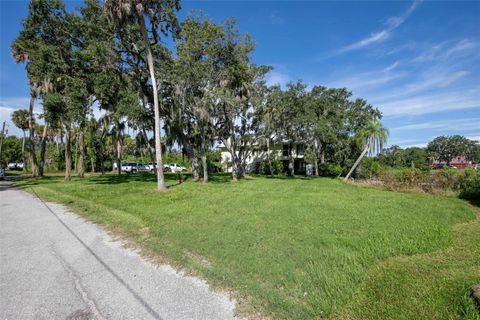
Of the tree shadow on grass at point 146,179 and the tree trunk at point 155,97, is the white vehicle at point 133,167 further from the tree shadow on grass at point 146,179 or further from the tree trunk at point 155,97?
the tree trunk at point 155,97

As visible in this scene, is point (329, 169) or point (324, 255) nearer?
point (324, 255)

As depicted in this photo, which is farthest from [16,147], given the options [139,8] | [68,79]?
[139,8]

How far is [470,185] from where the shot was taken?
43.5ft

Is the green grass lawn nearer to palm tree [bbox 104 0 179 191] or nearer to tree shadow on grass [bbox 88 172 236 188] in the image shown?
palm tree [bbox 104 0 179 191]

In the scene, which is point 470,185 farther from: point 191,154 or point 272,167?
point 272,167

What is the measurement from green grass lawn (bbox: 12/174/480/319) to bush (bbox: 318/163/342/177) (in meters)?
23.4

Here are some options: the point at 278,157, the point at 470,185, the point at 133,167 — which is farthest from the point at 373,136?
the point at 133,167

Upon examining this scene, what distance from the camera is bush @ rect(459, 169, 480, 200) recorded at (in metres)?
12.8

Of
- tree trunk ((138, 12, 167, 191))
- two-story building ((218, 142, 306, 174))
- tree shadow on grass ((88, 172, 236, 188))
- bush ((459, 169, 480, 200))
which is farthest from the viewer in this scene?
two-story building ((218, 142, 306, 174))

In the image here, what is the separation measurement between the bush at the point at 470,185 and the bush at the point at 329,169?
664 inches

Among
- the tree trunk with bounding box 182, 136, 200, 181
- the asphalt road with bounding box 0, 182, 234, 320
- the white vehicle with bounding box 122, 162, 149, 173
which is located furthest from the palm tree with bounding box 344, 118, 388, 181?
the white vehicle with bounding box 122, 162, 149, 173

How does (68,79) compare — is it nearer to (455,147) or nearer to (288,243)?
(288,243)

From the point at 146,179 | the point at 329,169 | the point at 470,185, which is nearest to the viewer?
the point at 470,185

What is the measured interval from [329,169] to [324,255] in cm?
2939
